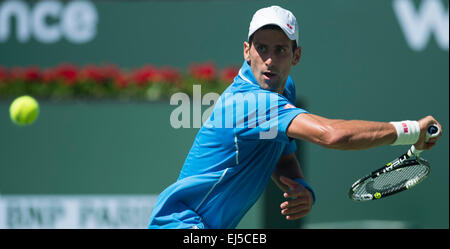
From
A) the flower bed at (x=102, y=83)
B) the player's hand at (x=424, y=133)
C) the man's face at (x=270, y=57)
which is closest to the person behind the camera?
the player's hand at (x=424, y=133)

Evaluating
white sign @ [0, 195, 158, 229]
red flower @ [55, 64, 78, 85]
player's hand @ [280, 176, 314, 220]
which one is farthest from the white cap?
red flower @ [55, 64, 78, 85]

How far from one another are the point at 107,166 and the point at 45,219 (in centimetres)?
83

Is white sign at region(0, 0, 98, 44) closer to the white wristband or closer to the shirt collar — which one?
the shirt collar

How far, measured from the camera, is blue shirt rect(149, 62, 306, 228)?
3334mm

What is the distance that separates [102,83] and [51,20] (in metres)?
1.83

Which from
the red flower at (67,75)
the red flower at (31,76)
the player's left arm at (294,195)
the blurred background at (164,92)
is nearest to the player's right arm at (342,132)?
the player's left arm at (294,195)

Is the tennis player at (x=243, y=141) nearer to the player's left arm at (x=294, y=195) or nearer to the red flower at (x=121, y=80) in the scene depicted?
the player's left arm at (x=294, y=195)

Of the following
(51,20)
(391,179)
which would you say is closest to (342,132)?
(391,179)

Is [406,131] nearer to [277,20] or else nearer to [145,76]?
[277,20]

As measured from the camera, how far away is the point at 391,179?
384 cm

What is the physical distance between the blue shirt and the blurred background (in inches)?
104

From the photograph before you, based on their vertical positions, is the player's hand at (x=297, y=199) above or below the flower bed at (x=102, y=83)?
below

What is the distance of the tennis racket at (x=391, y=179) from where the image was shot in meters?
3.66

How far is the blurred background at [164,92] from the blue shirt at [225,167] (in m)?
2.65
